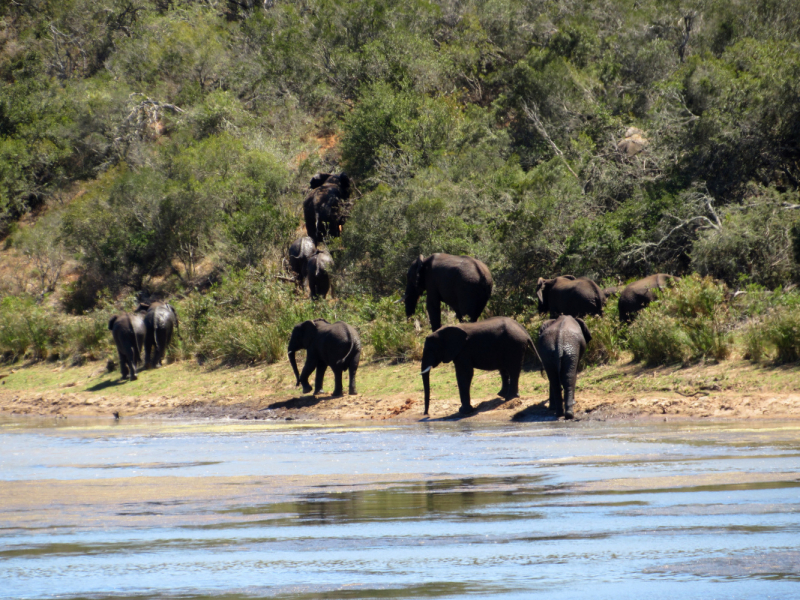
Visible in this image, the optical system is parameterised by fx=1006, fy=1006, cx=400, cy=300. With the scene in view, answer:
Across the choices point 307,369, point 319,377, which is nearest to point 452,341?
point 319,377

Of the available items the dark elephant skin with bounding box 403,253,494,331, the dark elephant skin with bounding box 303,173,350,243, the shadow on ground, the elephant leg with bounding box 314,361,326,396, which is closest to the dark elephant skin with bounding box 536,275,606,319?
the dark elephant skin with bounding box 403,253,494,331

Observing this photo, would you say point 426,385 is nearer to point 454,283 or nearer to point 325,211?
point 454,283

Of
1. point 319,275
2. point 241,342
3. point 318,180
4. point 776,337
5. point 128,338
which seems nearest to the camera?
point 776,337

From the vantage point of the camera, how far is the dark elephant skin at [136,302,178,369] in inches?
973

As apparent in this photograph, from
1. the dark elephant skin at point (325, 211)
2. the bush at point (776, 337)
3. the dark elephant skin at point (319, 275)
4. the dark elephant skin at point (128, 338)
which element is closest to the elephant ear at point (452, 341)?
the bush at point (776, 337)

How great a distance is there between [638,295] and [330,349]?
18.4 ft

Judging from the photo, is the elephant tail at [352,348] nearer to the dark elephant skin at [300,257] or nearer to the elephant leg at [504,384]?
the elephant leg at [504,384]

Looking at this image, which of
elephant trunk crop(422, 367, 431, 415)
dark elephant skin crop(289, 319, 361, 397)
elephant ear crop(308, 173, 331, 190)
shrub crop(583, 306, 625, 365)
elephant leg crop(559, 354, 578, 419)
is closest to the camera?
elephant leg crop(559, 354, 578, 419)

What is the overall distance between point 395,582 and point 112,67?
5195cm

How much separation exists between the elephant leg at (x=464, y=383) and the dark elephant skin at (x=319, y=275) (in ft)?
30.5

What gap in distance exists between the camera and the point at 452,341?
15.8 meters

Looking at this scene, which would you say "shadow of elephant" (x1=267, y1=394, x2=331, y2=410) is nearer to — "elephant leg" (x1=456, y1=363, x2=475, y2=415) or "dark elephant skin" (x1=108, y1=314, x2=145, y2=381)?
"elephant leg" (x1=456, y1=363, x2=475, y2=415)

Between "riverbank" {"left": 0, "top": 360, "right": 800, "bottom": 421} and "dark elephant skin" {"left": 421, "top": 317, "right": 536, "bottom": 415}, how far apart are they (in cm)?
38

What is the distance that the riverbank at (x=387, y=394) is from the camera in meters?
14.0
